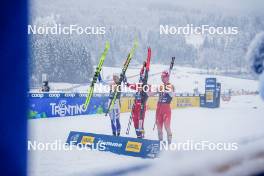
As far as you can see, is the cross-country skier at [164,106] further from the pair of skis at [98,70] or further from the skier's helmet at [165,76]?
the pair of skis at [98,70]

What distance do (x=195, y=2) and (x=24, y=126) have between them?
139cm

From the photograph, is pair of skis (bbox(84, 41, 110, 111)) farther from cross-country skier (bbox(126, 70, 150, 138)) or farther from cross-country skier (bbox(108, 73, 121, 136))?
cross-country skier (bbox(126, 70, 150, 138))

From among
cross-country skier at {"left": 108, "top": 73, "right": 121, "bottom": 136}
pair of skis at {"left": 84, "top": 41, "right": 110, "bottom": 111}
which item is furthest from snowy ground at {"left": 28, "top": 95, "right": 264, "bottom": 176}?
pair of skis at {"left": 84, "top": 41, "right": 110, "bottom": 111}

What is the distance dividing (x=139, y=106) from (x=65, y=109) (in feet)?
1.64

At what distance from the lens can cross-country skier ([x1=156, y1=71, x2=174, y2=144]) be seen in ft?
8.12

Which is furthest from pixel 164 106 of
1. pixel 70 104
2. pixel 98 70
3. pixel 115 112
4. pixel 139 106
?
pixel 70 104

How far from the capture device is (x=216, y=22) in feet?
8.36

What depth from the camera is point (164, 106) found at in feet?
8.23

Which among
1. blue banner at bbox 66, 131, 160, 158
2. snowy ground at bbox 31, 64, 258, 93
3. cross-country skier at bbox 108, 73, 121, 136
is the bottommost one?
blue banner at bbox 66, 131, 160, 158

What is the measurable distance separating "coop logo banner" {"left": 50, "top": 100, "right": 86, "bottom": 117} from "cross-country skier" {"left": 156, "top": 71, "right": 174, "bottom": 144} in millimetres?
511

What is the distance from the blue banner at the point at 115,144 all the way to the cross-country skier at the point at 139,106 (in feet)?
0.29

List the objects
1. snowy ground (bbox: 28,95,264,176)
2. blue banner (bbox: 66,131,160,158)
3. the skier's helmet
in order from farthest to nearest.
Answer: the skier's helmet, blue banner (bbox: 66,131,160,158), snowy ground (bbox: 28,95,264,176)

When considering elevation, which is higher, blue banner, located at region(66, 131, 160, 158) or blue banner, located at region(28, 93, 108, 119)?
blue banner, located at region(28, 93, 108, 119)

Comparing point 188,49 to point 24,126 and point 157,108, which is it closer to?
point 157,108
